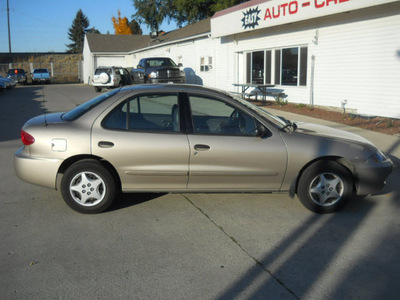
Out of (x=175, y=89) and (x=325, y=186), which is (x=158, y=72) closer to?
(x=175, y=89)

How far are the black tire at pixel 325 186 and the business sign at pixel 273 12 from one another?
7997mm

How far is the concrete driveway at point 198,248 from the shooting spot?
3.38 meters

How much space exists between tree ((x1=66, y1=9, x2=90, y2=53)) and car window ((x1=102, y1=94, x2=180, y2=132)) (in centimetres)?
9392

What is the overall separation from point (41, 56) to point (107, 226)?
195 feet

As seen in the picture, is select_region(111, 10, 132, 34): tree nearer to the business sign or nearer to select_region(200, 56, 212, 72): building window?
select_region(200, 56, 212, 72): building window

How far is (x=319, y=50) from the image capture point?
14820 mm

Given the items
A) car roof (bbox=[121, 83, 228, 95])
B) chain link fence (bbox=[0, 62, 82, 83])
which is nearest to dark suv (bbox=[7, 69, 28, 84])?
chain link fence (bbox=[0, 62, 82, 83])

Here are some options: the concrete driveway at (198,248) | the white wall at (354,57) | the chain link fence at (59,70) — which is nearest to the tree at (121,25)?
the chain link fence at (59,70)

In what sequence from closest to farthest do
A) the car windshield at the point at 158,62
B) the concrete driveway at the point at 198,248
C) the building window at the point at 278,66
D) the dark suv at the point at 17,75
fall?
the concrete driveway at the point at 198,248 < the building window at the point at 278,66 < the car windshield at the point at 158,62 < the dark suv at the point at 17,75

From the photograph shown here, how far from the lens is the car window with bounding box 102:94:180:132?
5012 mm

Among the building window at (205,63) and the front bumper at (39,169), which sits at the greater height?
the building window at (205,63)

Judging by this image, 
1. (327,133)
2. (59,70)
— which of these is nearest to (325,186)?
(327,133)

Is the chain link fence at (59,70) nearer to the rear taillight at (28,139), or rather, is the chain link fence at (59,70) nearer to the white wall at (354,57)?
the white wall at (354,57)

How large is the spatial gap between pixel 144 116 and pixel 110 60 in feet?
132
